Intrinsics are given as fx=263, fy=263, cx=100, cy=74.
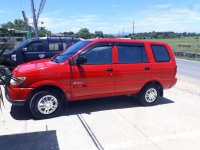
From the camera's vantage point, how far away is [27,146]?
4582 millimetres

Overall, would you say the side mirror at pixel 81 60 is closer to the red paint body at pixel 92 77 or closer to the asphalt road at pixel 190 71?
the red paint body at pixel 92 77

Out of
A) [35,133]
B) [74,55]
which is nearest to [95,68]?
[74,55]

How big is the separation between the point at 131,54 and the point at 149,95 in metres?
1.26

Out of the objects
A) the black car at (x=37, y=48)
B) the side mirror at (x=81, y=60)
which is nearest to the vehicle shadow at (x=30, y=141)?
the side mirror at (x=81, y=60)

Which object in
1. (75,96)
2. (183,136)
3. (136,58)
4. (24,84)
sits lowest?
(183,136)

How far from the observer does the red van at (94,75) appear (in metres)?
5.80

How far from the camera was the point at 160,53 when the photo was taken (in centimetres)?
733

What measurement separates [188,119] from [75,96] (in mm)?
2678

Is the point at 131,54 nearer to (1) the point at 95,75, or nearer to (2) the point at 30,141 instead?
(1) the point at 95,75

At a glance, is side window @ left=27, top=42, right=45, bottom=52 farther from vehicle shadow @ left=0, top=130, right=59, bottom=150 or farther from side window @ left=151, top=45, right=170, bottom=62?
vehicle shadow @ left=0, top=130, right=59, bottom=150

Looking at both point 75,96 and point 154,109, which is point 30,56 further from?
point 154,109

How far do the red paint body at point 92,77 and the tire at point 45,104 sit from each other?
0.61 feet

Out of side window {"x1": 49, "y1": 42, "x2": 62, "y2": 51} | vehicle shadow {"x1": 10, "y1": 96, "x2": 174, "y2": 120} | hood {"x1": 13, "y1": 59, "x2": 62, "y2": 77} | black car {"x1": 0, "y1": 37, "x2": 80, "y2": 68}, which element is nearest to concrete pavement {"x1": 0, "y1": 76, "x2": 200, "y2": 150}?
vehicle shadow {"x1": 10, "y1": 96, "x2": 174, "y2": 120}

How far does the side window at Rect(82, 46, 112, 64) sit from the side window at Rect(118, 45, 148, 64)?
308 mm
